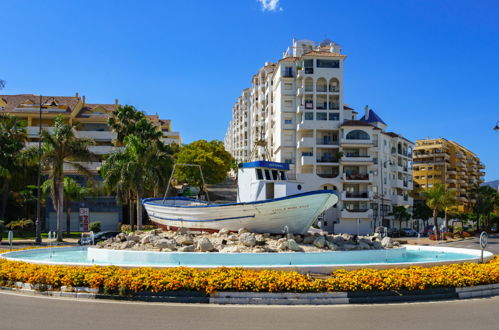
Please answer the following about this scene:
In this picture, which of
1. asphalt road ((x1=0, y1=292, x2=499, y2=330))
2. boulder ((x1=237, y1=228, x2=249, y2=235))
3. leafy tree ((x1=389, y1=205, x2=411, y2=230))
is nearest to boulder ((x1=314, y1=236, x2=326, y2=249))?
boulder ((x1=237, y1=228, x2=249, y2=235))

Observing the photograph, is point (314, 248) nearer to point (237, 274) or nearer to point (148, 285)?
point (237, 274)

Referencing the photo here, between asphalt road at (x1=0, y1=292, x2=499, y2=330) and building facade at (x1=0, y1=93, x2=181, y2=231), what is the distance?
154ft

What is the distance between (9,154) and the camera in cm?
5503

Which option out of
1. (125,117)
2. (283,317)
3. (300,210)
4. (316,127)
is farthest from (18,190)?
(283,317)

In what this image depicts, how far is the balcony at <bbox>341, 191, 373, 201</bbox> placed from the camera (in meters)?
68.1

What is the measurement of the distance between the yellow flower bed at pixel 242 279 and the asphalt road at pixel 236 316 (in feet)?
2.16

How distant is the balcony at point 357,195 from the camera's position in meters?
68.1

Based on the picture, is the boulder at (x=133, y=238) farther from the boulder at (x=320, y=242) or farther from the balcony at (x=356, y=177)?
the balcony at (x=356, y=177)

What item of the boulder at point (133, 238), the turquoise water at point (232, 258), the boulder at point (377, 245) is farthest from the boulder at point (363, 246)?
the boulder at point (133, 238)

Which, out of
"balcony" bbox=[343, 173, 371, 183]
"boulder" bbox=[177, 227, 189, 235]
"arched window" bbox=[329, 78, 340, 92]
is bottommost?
"boulder" bbox=[177, 227, 189, 235]

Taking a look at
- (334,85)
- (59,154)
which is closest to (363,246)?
(59,154)

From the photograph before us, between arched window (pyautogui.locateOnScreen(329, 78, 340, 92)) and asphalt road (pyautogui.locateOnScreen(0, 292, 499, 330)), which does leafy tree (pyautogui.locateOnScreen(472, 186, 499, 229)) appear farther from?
asphalt road (pyautogui.locateOnScreen(0, 292, 499, 330))

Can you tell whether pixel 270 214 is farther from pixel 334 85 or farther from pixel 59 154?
pixel 334 85

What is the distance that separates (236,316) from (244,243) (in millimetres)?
11203
